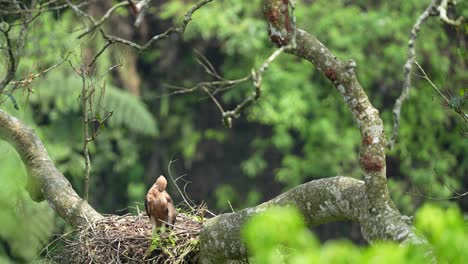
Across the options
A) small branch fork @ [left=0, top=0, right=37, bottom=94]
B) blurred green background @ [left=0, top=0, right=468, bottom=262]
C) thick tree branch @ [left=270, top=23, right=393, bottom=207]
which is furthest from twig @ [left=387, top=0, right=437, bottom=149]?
blurred green background @ [left=0, top=0, right=468, bottom=262]

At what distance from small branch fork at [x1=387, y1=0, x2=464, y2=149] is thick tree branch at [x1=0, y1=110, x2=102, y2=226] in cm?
272

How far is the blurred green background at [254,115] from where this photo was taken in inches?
619

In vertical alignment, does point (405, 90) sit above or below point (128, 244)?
above

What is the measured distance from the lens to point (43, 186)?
22.0 ft

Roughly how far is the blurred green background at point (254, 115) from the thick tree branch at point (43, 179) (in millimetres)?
7385

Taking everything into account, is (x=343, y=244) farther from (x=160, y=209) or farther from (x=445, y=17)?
(x=160, y=209)

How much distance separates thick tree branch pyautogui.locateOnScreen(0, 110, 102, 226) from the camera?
655 centimetres

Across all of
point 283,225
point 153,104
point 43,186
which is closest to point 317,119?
point 153,104

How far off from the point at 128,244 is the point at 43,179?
71cm

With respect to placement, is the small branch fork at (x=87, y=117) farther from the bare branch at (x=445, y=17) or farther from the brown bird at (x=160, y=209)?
the bare branch at (x=445, y=17)

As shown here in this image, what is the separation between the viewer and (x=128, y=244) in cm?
645

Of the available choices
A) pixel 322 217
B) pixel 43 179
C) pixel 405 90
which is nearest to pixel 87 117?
pixel 43 179

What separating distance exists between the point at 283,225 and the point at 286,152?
552 inches

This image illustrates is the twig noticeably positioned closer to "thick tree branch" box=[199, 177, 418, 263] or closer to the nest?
"thick tree branch" box=[199, 177, 418, 263]
